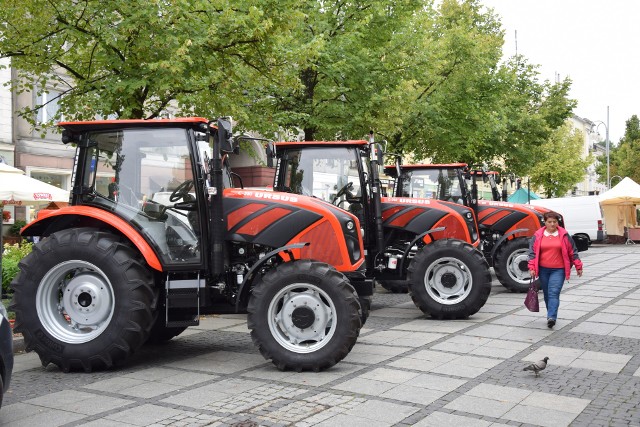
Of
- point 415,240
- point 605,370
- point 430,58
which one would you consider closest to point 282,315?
point 605,370

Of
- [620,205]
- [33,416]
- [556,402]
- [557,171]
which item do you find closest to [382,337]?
[556,402]

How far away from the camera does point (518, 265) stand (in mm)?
15297

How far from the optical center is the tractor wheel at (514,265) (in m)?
15.2

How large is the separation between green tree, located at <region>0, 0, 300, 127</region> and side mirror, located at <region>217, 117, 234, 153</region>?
4.65m

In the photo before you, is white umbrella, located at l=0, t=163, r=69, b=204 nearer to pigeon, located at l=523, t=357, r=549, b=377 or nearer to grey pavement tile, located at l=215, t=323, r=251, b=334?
grey pavement tile, located at l=215, t=323, r=251, b=334

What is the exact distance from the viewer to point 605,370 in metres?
7.59

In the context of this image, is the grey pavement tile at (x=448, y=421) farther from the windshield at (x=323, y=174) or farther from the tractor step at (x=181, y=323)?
the windshield at (x=323, y=174)

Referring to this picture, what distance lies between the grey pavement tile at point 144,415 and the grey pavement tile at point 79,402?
21 cm

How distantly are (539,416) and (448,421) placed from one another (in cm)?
76

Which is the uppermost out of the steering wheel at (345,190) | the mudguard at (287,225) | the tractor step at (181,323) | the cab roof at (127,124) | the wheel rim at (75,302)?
the cab roof at (127,124)

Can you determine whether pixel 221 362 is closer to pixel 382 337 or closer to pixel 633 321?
pixel 382 337

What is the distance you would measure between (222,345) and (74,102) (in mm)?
6643

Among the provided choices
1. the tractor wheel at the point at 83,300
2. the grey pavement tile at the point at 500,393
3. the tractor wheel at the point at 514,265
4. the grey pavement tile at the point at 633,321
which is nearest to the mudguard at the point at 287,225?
the tractor wheel at the point at 83,300

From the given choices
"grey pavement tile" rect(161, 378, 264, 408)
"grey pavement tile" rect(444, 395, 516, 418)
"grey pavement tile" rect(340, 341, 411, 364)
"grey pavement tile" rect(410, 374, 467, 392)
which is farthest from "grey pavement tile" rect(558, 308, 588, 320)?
"grey pavement tile" rect(161, 378, 264, 408)
